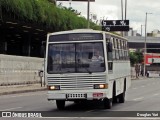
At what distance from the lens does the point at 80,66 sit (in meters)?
19.9

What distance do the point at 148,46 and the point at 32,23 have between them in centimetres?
11205

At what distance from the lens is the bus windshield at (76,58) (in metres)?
19.9

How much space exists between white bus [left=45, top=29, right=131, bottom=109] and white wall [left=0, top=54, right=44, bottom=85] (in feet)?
65.9

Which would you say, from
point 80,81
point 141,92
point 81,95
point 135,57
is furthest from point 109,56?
point 135,57

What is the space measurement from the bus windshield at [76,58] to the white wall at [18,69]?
20072 millimetres

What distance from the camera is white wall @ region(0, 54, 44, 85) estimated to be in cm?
4053

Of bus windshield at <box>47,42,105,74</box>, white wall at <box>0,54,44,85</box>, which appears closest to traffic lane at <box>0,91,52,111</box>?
bus windshield at <box>47,42,105,74</box>

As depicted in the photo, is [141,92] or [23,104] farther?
[141,92]

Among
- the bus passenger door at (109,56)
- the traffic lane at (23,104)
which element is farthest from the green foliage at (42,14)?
the bus passenger door at (109,56)

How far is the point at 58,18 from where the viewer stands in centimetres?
5188

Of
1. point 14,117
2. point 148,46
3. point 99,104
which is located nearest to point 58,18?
point 99,104

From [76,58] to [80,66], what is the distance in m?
0.36

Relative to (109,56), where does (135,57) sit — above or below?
above

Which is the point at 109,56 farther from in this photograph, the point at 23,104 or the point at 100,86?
the point at 23,104
